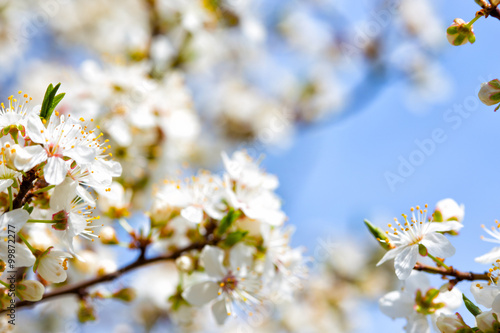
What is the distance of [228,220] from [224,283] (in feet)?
0.85

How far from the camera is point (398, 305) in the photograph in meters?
1.67

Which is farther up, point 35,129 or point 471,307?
point 35,129

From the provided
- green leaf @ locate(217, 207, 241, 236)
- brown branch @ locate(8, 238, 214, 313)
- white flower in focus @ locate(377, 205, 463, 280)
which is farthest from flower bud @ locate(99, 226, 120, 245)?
white flower in focus @ locate(377, 205, 463, 280)

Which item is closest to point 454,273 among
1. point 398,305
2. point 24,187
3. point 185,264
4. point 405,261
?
point 405,261

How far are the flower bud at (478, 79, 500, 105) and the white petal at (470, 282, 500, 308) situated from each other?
0.54 meters

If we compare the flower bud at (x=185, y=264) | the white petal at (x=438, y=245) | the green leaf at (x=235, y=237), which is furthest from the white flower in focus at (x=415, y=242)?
the flower bud at (x=185, y=264)

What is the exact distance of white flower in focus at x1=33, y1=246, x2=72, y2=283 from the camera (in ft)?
4.48

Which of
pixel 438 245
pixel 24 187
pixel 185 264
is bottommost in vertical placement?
pixel 438 245

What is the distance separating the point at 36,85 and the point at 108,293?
3.07 metres

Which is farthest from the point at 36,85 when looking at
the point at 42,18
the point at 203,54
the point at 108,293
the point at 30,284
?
the point at 30,284

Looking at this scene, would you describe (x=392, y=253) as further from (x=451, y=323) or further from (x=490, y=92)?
(x=490, y=92)

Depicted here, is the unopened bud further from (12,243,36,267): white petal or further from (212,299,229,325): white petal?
(12,243,36,267): white petal

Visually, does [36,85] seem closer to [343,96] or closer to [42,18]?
[42,18]

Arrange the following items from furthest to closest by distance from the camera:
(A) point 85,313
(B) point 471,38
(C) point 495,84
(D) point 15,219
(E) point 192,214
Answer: (A) point 85,313
(E) point 192,214
(B) point 471,38
(C) point 495,84
(D) point 15,219
